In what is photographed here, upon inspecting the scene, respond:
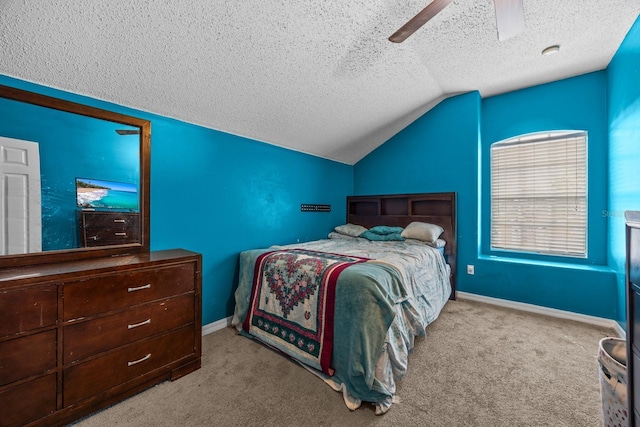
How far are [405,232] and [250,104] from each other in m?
2.34

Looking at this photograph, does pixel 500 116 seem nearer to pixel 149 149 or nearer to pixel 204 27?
pixel 204 27

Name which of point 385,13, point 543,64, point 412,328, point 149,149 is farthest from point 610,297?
point 149,149

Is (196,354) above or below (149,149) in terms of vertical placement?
below

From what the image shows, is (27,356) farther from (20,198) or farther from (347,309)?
(347,309)

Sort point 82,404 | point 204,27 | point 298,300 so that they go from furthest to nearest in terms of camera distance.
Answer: point 298,300 < point 204,27 < point 82,404

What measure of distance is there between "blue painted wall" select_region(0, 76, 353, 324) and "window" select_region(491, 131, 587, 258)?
2.64 m

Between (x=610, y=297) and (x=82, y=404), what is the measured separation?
14.1ft

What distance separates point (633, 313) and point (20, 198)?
9.92 ft

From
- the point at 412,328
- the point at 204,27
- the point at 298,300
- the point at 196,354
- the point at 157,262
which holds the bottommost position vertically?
the point at 196,354

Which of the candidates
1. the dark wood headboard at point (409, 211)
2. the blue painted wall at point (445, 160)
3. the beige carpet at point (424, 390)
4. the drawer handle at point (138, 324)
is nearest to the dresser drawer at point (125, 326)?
the drawer handle at point (138, 324)

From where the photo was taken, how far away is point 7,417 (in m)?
1.13

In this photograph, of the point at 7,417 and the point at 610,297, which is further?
the point at 610,297

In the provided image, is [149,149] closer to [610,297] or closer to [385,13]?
[385,13]

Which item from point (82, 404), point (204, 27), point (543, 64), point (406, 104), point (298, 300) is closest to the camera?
point (82, 404)
